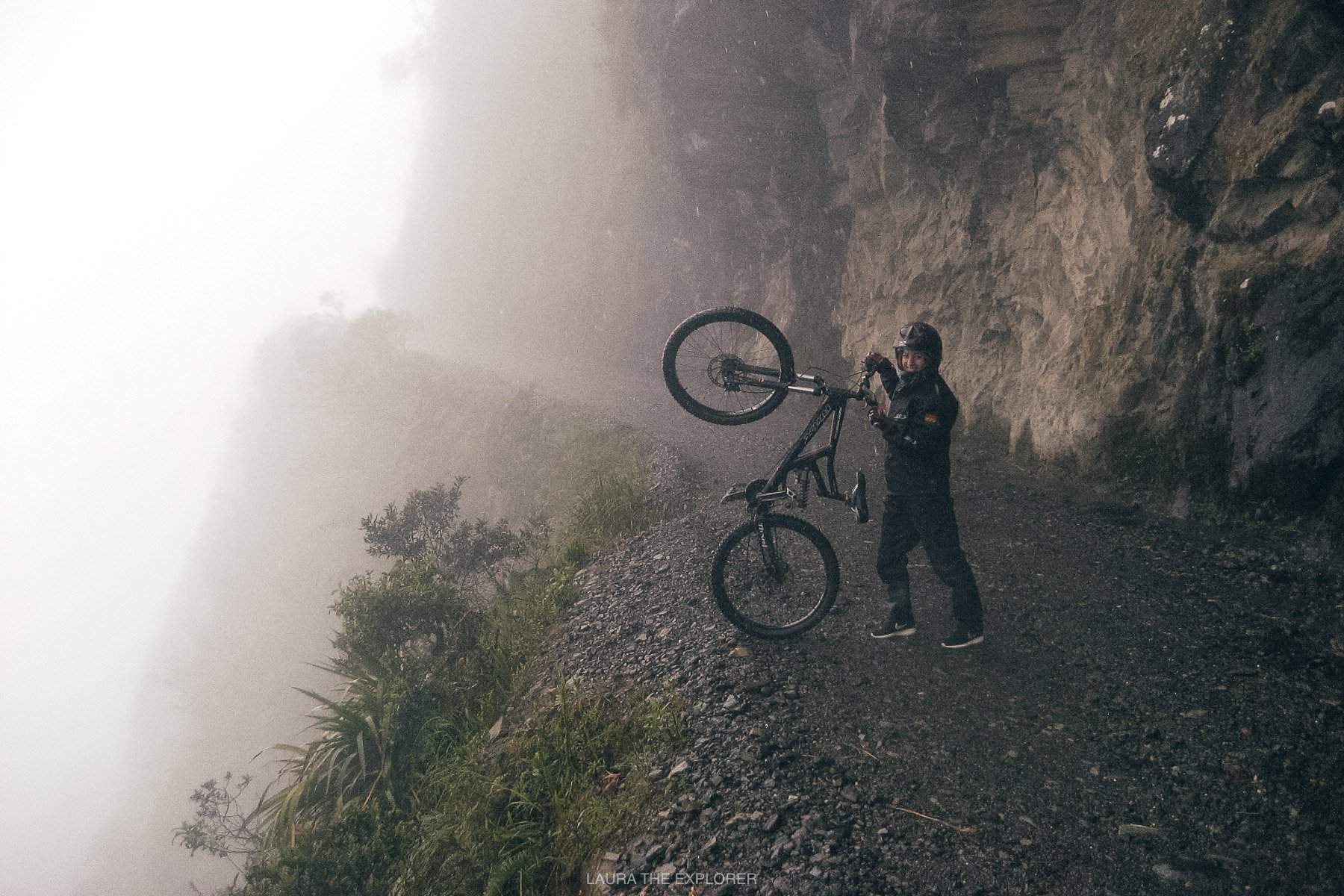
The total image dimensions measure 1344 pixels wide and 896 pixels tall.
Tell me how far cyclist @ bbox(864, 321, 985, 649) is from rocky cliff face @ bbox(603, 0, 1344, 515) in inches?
145

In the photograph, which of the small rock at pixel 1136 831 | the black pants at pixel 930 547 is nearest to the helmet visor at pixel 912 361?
the black pants at pixel 930 547

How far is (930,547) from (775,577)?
4.69ft

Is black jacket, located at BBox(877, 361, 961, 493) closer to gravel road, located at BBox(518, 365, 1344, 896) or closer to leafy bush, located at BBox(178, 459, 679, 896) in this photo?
gravel road, located at BBox(518, 365, 1344, 896)

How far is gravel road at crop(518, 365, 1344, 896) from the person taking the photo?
3654 millimetres

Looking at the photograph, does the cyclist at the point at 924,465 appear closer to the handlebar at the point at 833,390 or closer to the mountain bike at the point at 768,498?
the handlebar at the point at 833,390

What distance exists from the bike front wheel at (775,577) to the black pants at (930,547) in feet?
1.74

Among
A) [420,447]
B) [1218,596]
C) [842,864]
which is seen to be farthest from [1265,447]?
[420,447]

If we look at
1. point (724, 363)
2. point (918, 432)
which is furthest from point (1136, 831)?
point (724, 363)

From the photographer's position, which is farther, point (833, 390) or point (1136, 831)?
point (833, 390)

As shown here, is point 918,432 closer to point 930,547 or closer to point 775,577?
point 930,547

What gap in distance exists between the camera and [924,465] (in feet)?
17.7

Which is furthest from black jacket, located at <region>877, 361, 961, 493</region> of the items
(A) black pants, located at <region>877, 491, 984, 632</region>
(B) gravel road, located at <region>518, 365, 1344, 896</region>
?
(B) gravel road, located at <region>518, 365, 1344, 896</region>

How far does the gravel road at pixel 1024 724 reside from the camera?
3.65m

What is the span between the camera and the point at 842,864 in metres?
3.67
